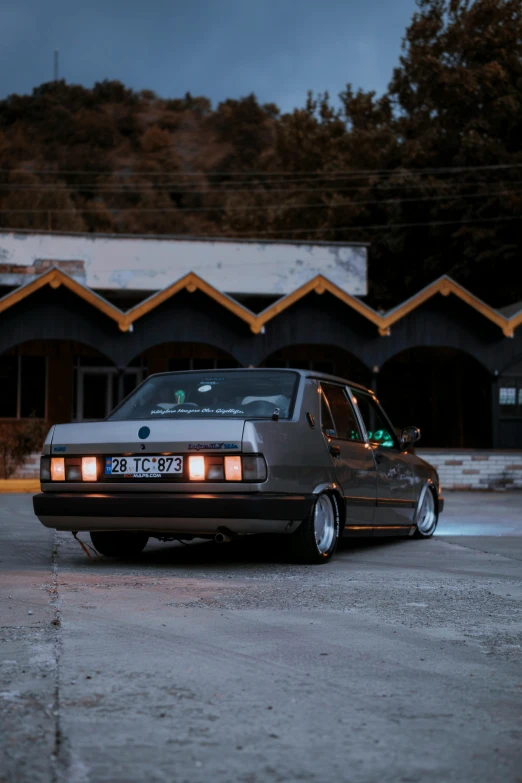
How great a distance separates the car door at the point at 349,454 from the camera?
9219mm

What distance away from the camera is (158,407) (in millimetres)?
9086

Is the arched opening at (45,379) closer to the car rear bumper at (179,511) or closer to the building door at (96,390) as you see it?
the building door at (96,390)

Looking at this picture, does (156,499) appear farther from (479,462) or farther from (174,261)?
(174,261)

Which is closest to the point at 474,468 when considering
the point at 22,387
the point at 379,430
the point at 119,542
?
the point at 22,387

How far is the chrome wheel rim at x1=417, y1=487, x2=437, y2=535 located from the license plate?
12.7 feet

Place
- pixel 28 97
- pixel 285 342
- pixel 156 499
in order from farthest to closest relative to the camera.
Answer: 1. pixel 28 97
2. pixel 285 342
3. pixel 156 499

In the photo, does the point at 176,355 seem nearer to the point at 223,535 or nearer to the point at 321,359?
the point at 321,359

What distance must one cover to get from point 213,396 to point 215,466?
989 millimetres

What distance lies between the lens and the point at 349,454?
948 cm

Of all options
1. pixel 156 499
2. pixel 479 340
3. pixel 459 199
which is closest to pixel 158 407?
pixel 156 499

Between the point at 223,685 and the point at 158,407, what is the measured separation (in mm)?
4741

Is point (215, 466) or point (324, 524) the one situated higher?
point (215, 466)

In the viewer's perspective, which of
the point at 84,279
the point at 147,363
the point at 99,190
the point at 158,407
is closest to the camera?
the point at 158,407

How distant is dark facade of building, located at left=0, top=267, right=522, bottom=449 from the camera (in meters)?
25.5
